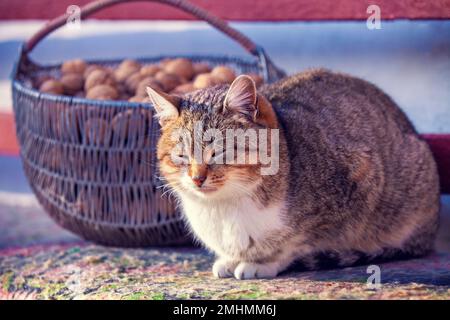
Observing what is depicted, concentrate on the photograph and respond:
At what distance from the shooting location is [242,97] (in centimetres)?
183

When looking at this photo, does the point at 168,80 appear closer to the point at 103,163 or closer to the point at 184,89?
the point at 184,89

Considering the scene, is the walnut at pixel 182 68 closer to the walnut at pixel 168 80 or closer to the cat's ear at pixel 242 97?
the walnut at pixel 168 80

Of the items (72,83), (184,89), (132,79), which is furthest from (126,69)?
(184,89)

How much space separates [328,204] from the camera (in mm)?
2043

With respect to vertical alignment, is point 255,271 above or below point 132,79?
below

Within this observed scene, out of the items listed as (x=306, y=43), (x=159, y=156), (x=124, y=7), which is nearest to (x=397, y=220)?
(x=159, y=156)

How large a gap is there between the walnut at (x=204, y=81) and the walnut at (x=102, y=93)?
12.5 inches

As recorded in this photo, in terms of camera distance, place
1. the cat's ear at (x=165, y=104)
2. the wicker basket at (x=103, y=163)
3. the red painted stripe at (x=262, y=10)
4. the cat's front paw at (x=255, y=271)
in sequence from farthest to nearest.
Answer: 1. the red painted stripe at (x=262, y=10)
2. the wicker basket at (x=103, y=163)
3. the cat's front paw at (x=255, y=271)
4. the cat's ear at (x=165, y=104)

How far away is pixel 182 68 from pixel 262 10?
48cm

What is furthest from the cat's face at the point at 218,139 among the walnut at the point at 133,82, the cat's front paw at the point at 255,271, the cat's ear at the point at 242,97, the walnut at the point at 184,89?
the walnut at the point at 133,82

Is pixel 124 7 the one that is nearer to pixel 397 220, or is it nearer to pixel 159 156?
pixel 159 156

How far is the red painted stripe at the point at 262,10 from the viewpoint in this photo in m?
2.45

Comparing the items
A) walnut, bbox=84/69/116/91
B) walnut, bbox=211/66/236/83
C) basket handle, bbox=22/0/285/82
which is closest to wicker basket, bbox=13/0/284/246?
basket handle, bbox=22/0/285/82
